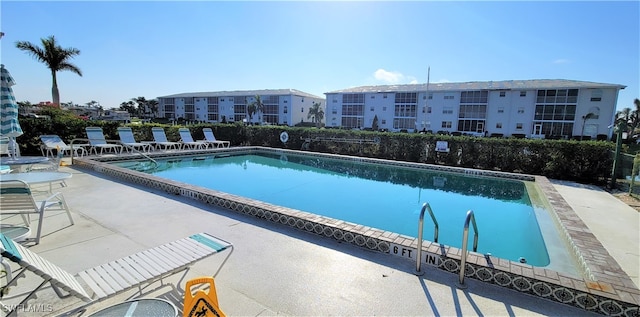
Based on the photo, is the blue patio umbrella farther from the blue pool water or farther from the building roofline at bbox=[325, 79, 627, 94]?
the building roofline at bbox=[325, 79, 627, 94]

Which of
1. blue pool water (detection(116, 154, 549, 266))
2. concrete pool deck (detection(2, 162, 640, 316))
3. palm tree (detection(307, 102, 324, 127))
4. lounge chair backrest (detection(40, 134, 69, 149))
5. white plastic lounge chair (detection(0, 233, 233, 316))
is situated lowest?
blue pool water (detection(116, 154, 549, 266))

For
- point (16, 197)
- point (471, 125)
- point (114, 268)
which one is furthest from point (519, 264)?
point (471, 125)

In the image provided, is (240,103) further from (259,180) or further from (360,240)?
(360,240)

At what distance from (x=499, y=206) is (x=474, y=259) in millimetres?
5366

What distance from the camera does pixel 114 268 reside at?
245cm

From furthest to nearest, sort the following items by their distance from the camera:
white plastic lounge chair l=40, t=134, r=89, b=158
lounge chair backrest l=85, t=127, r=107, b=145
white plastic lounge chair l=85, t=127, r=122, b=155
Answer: lounge chair backrest l=85, t=127, r=107, b=145 → white plastic lounge chair l=85, t=127, r=122, b=155 → white plastic lounge chair l=40, t=134, r=89, b=158

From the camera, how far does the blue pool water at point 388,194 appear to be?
5828 mm

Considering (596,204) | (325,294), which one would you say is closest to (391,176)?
(596,204)

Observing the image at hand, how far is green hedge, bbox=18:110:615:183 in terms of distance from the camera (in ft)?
34.2

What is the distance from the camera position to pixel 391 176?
442 inches

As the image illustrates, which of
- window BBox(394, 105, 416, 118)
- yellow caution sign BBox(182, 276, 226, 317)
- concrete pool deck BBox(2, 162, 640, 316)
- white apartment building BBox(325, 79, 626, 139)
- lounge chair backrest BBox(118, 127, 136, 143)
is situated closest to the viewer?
yellow caution sign BBox(182, 276, 226, 317)

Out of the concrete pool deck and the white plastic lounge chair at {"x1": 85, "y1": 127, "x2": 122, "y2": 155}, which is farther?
the white plastic lounge chair at {"x1": 85, "y1": 127, "x2": 122, "y2": 155}

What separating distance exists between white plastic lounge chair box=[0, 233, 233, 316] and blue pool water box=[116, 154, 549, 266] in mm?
3999

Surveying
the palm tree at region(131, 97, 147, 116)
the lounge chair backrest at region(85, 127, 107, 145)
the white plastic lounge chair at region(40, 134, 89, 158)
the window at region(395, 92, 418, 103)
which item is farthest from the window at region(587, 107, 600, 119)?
the palm tree at region(131, 97, 147, 116)
